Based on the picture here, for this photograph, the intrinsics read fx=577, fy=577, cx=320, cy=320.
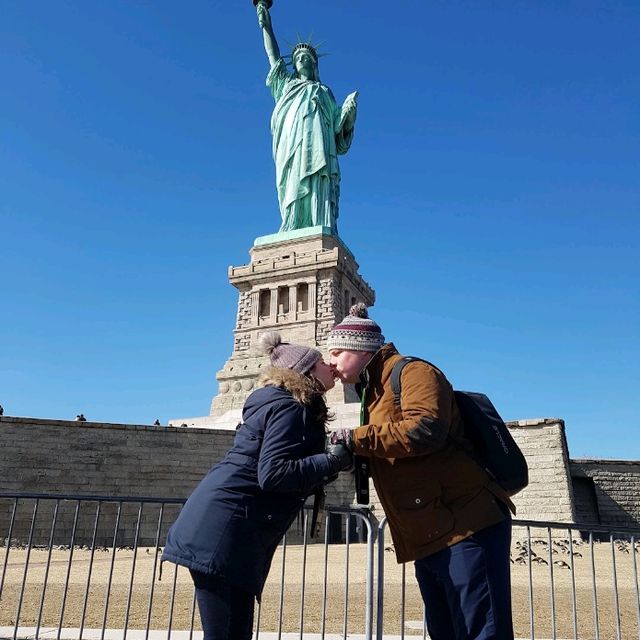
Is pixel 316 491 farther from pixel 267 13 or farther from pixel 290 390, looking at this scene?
pixel 267 13

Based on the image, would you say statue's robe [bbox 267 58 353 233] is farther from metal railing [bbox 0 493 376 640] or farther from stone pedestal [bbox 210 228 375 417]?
metal railing [bbox 0 493 376 640]

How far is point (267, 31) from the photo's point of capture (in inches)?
1396

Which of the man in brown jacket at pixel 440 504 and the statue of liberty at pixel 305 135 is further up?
the statue of liberty at pixel 305 135

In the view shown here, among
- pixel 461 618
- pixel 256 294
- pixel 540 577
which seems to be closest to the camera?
pixel 461 618

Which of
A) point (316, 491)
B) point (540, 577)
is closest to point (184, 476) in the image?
point (540, 577)

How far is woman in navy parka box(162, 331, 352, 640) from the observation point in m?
2.50

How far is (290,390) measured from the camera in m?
2.70

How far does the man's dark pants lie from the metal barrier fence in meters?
1.03

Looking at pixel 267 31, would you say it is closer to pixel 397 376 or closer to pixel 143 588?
pixel 143 588

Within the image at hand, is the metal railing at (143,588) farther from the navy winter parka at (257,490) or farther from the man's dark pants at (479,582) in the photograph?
the man's dark pants at (479,582)

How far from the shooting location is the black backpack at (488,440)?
2.64m

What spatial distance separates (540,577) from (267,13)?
114 feet

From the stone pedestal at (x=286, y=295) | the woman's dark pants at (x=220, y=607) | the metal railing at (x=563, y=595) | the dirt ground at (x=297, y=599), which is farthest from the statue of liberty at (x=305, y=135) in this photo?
the woman's dark pants at (x=220, y=607)

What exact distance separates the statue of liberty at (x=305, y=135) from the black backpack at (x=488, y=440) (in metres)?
29.3
